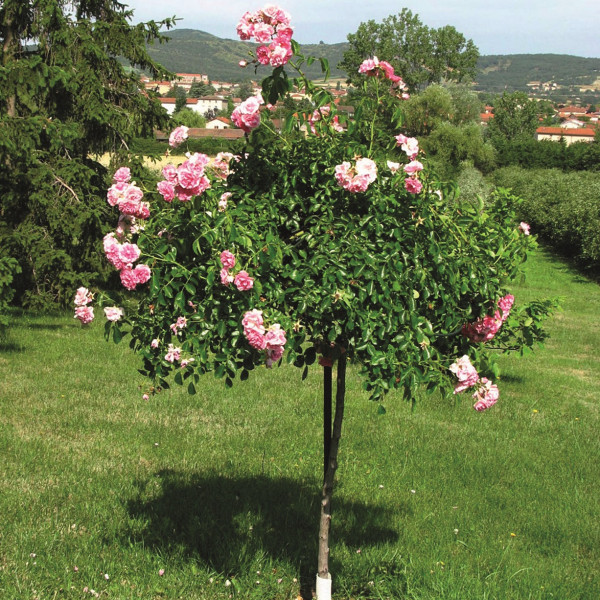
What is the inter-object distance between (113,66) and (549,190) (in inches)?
A: 949

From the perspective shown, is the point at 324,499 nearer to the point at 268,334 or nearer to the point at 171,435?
the point at 268,334

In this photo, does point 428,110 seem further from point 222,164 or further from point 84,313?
point 84,313

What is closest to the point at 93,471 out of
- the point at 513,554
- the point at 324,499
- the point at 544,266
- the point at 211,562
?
the point at 211,562

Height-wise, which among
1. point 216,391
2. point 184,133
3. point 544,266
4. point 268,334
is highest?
point 184,133

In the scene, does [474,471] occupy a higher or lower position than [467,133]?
lower

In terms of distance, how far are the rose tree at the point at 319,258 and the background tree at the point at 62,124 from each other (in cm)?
861

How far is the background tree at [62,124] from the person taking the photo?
38.5 feet

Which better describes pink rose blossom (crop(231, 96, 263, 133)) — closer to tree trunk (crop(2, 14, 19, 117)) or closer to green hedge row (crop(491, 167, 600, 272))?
tree trunk (crop(2, 14, 19, 117))

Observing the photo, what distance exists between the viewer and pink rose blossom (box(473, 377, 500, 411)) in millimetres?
3199

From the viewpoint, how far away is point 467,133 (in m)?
48.1

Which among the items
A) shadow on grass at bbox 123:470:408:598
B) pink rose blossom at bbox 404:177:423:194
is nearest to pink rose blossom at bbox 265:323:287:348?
pink rose blossom at bbox 404:177:423:194

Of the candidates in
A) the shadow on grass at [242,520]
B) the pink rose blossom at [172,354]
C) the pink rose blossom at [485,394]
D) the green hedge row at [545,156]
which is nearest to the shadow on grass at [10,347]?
the shadow on grass at [242,520]

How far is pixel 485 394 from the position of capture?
3234 millimetres

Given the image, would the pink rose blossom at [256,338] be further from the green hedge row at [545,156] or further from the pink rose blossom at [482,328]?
the green hedge row at [545,156]
